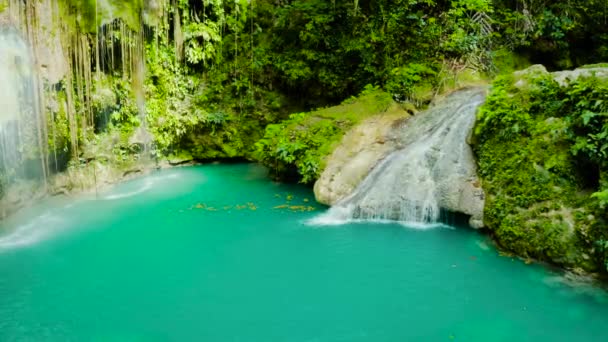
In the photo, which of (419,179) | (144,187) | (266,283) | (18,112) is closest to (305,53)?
(144,187)

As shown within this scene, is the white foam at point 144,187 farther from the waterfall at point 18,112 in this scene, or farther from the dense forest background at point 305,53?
the waterfall at point 18,112

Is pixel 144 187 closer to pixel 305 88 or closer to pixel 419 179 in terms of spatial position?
pixel 305 88

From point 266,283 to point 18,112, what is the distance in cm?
624

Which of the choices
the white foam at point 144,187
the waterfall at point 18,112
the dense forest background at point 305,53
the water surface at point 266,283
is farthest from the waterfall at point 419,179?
the waterfall at point 18,112

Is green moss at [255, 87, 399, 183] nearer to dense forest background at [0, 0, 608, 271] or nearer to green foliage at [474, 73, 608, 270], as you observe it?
dense forest background at [0, 0, 608, 271]

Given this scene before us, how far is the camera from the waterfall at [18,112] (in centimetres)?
904

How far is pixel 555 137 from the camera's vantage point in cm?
772

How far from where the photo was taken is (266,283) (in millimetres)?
7020

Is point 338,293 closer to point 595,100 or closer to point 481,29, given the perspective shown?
point 595,100

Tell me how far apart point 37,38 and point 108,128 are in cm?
320

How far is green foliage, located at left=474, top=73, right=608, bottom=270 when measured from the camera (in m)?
6.88

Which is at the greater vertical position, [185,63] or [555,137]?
[185,63]

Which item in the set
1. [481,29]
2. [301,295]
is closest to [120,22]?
[301,295]

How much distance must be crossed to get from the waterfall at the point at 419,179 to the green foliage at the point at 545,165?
61cm
